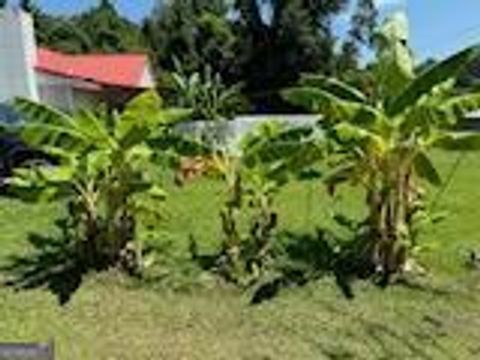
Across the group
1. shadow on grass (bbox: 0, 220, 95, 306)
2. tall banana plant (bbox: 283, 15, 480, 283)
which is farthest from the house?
tall banana plant (bbox: 283, 15, 480, 283)

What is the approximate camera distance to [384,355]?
983 cm

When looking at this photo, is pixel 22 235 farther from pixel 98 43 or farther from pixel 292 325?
pixel 98 43

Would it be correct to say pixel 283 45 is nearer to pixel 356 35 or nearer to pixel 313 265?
pixel 356 35

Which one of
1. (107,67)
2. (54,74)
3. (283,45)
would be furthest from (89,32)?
(54,74)

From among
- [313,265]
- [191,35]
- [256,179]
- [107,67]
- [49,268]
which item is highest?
[191,35]

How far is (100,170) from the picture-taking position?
1117 cm

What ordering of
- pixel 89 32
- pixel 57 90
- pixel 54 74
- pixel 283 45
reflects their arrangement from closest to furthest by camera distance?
pixel 57 90 → pixel 54 74 → pixel 283 45 → pixel 89 32

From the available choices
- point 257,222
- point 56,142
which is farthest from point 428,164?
point 56,142

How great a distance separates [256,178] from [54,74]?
96.6 feet

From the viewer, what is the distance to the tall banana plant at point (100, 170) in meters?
11.1

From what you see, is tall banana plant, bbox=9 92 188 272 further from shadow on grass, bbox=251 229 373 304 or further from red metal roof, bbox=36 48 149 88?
red metal roof, bbox=36 48 149 88

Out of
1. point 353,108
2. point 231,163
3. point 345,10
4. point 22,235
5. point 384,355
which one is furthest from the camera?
point 345,10

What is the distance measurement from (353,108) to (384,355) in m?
2.43

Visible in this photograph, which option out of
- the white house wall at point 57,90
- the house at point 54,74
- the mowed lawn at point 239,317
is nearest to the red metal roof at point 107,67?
the house at point 54,74
